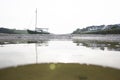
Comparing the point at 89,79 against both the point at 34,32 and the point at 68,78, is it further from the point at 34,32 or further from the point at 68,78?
the point at 34,32

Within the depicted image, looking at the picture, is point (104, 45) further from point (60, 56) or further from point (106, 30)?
point (106, 30)

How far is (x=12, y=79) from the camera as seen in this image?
905 centimetres

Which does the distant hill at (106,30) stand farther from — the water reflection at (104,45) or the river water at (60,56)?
the river water at (60,56)

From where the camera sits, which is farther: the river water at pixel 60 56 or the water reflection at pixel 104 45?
the water reflection at pixel 104 45

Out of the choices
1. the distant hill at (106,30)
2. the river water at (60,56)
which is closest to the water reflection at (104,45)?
the river water at (60,56)

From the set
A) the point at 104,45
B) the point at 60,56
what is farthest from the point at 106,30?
the point at 60,56

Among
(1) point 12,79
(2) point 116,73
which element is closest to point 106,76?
(2) point 116,73

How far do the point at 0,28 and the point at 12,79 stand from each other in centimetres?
14731

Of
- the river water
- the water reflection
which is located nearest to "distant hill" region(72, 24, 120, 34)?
the water reflection

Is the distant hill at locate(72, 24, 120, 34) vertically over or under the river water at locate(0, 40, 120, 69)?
over

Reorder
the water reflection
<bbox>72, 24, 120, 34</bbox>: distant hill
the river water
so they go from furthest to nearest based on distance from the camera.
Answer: <bbox>72, 24, 120, 34</bbox>: distant hill, the water reflection, the river water

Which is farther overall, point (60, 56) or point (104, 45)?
point (104, 45)

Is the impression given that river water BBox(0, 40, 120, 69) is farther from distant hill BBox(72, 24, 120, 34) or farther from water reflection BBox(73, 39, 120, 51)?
distant hill BBox(72, 24, 120, 34)

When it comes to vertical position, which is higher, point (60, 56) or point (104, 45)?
point (104, 45)
